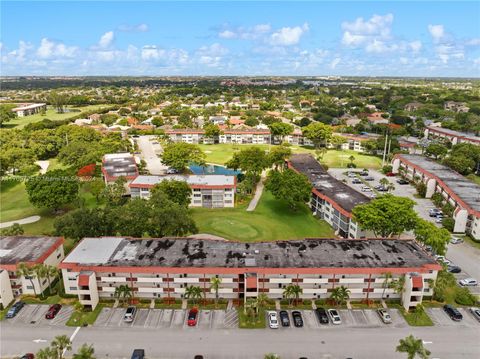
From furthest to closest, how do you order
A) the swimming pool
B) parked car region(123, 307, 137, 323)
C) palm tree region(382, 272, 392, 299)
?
the swimming pool → palm tree region(382, 272, 392, 299) → parked car region(123, 307, 137, 323)

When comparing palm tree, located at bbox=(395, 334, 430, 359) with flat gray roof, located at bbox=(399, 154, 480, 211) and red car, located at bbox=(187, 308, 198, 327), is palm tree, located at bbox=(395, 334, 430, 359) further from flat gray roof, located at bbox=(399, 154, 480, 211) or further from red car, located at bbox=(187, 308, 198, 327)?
flat gray roof, located at bbox=(399, 154, 480, 211)

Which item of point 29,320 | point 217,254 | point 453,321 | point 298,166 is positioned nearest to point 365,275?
point 453,321

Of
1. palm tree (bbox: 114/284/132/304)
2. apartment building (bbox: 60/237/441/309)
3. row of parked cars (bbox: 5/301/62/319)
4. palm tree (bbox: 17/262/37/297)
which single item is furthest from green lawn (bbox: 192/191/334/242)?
palm tree (bbox: 17/262/37/297)

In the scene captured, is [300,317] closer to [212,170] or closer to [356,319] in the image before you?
[356,319]

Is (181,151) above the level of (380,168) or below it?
above

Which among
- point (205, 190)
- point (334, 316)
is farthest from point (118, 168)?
point (334, 316)

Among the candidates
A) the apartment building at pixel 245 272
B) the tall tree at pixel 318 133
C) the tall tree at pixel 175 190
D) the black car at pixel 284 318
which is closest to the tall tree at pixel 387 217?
the apartment building at pixel 245 272

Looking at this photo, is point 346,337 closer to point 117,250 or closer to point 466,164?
point 117,250
